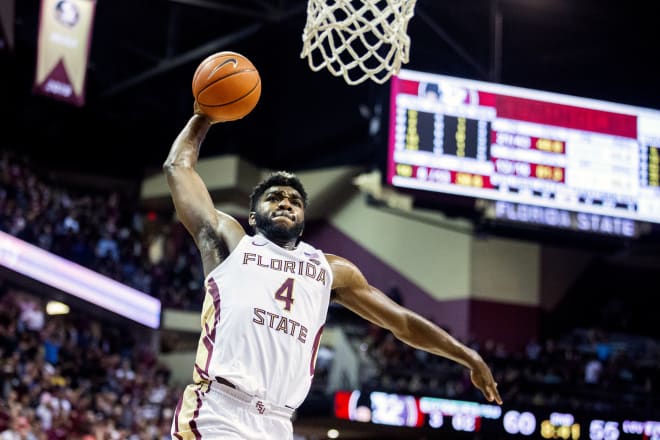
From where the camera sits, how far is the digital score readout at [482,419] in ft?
42.2

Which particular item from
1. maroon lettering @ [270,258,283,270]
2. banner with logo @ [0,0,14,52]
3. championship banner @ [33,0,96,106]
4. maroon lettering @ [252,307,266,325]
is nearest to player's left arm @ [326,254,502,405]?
maroon lettering @ [270,258,283,270]

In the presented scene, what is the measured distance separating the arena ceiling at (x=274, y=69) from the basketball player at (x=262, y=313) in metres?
11.1

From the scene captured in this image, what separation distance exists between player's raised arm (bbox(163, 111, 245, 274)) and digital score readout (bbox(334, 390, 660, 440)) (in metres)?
9.31

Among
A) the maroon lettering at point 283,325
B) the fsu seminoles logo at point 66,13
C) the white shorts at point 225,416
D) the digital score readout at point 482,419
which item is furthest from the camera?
the fsu seminoles logo at point 66,13

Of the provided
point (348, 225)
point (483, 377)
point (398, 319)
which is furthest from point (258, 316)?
point (348, 225)

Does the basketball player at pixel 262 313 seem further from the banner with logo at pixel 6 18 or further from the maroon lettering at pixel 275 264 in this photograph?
the banner with logo at pixel 6 18

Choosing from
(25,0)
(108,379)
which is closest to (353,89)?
(25,0)

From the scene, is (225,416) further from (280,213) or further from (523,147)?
(523,147)

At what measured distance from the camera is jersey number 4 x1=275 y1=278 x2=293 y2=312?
3691 mm

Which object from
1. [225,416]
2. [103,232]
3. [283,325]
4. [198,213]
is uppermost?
[103,232]

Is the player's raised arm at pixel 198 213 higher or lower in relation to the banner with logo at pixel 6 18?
lower

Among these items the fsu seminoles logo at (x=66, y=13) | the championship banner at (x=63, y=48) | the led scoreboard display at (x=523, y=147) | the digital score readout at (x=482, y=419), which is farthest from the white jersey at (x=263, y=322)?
the fsu seminoles logo at (x=66, y=13)

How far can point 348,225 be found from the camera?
21.1m

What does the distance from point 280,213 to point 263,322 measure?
45 cm
